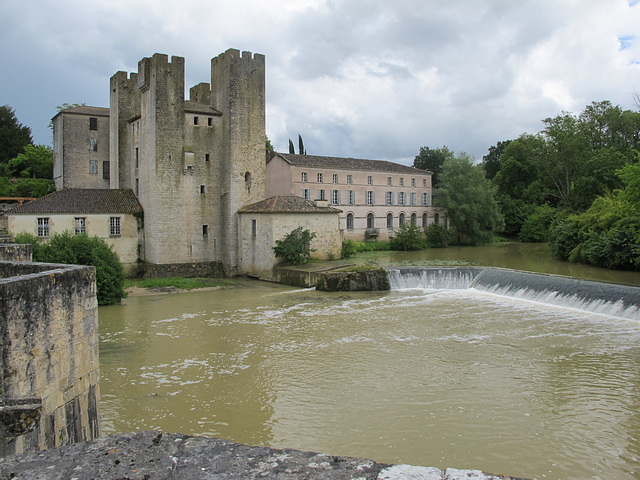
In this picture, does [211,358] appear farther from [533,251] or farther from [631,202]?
[533,251]

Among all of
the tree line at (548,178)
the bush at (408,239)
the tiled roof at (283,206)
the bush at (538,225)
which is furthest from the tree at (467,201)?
the tiled roof at (283,206)

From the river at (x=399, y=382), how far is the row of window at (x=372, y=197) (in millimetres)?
22023

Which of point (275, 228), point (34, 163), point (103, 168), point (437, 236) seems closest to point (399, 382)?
point (275, 228)

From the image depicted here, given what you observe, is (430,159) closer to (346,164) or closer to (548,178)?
(548,178)

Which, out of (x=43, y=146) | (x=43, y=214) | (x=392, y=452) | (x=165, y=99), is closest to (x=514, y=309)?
(x=392, y=452)

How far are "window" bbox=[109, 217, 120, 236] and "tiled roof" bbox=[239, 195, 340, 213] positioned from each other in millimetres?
5943

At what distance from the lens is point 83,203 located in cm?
2573

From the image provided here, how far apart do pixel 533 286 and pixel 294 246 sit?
10721mm

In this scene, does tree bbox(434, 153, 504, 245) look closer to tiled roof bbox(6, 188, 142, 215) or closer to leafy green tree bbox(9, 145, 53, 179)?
tiled roof bbox(6, 188, 142, 215)

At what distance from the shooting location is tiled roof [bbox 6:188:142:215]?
24.6m

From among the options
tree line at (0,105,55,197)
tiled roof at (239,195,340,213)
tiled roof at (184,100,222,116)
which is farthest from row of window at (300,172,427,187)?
tree line at (0,105,55,197)

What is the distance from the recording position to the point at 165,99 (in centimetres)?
2581

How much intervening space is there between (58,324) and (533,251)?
3519 centimetres

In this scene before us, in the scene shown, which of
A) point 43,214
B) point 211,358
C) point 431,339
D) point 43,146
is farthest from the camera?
point 43,146
